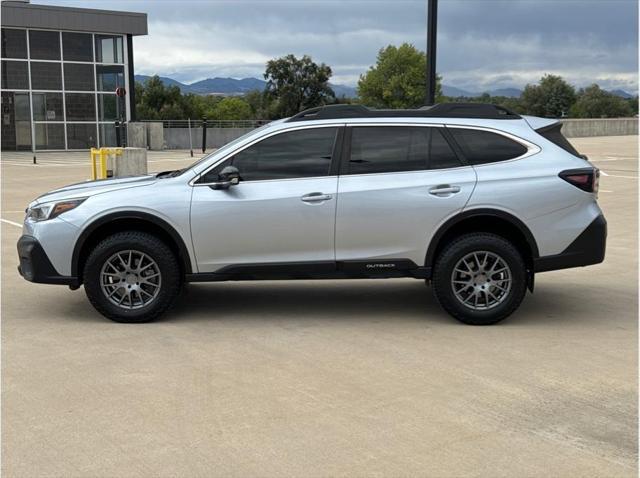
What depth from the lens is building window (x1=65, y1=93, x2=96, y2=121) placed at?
36812mm

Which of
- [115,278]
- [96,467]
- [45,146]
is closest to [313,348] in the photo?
[115,278]

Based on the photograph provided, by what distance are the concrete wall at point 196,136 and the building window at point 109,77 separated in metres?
3.77

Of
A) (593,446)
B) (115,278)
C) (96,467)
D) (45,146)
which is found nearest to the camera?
(96,467)

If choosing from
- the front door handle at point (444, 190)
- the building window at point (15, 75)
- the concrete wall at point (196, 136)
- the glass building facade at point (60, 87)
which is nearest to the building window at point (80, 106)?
the glass building facade at point (60, 87)

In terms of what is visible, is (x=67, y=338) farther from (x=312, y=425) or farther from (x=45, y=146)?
(x=45, y=146)

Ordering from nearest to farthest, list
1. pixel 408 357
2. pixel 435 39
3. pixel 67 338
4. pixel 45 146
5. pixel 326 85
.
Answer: pixel 408 357
pixel 67 338
pixel 435 39
pixel 45 146
pixel 326 85

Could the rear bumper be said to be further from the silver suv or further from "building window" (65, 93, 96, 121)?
"building window" (65, 93, 96, 121)

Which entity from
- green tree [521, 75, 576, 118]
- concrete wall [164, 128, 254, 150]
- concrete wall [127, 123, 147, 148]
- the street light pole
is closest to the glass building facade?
concrete wall [127, 123, 147, 148]

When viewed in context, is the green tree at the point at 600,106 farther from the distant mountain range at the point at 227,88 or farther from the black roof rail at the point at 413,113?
the black roof rail at the point at 413,113

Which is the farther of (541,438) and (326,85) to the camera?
(326,85)

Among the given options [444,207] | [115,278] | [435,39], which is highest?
[435,39]

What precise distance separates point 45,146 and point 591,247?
34118mm

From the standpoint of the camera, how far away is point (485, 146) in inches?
257

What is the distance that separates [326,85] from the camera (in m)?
109
